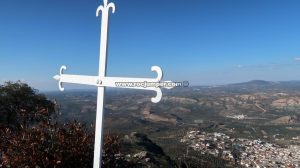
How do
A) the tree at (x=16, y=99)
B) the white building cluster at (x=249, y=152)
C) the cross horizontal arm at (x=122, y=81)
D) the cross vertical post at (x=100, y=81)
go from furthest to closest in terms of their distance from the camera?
the white building cluster at (x=249, y=152) < the tree at (x=16, y=99) < the cross vertical post at (x=100, y=81) < the cross horizontal arm at (x=122, y=81)

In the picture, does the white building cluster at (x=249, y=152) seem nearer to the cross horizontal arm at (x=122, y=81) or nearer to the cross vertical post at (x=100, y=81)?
the cross horizontal arm at (x=122, y=81)

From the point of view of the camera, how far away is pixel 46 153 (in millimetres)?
7672

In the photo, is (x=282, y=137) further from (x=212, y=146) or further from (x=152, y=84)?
(x=152, y=84)

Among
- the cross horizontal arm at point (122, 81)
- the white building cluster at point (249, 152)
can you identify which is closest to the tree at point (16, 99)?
the cross horizontal arm at point (122, 81)

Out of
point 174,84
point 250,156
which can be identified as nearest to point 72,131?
point 174,84

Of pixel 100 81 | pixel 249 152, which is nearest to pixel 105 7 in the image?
pixel 100 81

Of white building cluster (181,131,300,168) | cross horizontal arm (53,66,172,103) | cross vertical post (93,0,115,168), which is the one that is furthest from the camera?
white building cluster (181,131,300,168)

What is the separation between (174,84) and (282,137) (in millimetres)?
209142

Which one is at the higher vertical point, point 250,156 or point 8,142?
point 8,142

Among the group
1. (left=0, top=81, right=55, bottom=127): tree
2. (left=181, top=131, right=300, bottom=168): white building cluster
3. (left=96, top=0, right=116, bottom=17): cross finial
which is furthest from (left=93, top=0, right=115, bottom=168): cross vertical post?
(left=181, top=131, right=300, bottom=168): white building cluster

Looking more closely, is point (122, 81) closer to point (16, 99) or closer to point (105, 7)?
point (105, 7)

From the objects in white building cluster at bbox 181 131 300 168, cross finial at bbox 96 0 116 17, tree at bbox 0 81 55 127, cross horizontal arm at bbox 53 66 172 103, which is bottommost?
white building cluster at bbox 181 131 300 168

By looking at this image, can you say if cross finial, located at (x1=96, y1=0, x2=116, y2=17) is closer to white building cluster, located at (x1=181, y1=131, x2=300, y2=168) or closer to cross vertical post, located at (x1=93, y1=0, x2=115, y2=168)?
cross vertical post, located at (x1=93, y1=0, x2=115, y2=168)

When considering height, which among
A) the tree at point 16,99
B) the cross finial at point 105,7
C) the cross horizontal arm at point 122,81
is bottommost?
the tree at point 16,99
